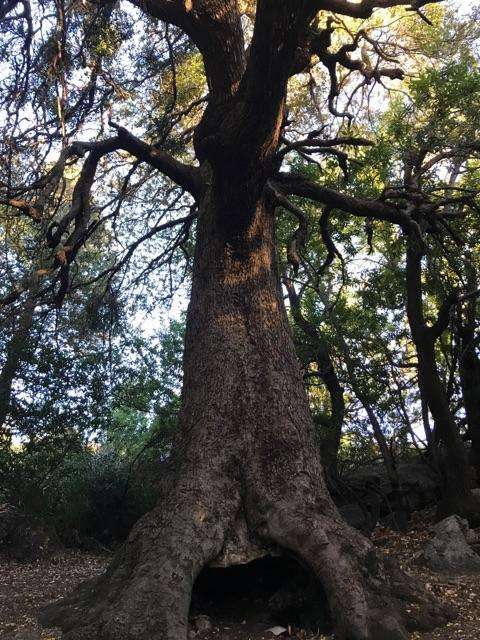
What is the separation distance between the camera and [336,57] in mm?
5949

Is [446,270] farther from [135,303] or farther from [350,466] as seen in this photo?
[135,303]

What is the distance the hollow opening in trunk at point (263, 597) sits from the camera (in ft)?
10.6

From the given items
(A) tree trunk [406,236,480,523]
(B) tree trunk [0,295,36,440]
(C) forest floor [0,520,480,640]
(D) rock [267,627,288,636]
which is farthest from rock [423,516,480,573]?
(B) tree trunk [0,295,36,440]

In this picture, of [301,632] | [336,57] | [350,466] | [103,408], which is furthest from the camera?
[350,466]

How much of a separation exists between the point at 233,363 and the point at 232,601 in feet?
5.33

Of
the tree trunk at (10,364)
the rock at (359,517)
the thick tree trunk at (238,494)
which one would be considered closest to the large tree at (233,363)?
the thick tree trunk at (238,494)

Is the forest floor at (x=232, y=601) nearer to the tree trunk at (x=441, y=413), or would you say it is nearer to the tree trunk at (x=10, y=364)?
the tree trunk at (x=441, y=413)

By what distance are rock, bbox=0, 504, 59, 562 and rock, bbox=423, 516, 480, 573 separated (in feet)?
16.4

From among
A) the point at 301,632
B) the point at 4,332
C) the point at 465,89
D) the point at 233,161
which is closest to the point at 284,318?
the point at 233,161

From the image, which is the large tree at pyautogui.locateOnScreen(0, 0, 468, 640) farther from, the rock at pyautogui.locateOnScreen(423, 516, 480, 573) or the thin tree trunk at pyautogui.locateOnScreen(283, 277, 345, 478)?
the thin tree trunk at pyautogui.locateOnScreen(283, 277, 345, 478)

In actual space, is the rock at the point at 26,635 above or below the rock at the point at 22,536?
below

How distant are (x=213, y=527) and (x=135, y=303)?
7391 millimetres

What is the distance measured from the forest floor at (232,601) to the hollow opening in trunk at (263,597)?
12mm

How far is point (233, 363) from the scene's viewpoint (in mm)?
4117
